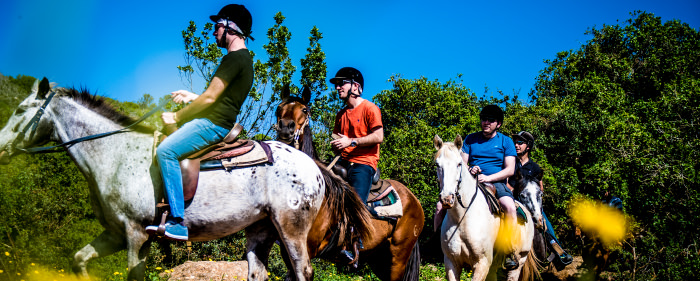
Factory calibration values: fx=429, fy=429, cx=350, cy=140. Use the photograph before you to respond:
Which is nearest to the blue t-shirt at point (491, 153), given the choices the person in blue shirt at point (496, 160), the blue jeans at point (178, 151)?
the person in blue shirt at point (496, 160)

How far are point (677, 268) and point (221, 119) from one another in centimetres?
898

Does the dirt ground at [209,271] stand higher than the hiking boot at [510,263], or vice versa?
the hiking boot at [510,263]

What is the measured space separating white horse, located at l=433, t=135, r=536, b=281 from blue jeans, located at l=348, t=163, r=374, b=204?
0.86 metres

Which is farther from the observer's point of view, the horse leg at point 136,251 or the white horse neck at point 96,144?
the white horse neck at point 96,144

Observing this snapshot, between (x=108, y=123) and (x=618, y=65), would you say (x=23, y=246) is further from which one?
(x=618, y=65)

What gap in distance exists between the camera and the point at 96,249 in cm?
338

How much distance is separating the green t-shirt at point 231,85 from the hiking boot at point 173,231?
894mm

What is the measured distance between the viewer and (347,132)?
17.9ft

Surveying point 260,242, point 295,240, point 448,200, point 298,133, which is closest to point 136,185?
point 260,242

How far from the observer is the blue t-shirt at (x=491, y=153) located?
608cm

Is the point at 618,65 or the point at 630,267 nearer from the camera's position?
the point at 630,267

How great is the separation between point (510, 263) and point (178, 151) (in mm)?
4606

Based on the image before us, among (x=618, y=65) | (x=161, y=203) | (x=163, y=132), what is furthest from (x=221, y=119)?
(x=618, y=65)

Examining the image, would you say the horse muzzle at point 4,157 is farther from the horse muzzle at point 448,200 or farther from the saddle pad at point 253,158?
the horse muzzle at point 448,200
